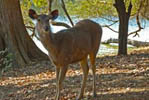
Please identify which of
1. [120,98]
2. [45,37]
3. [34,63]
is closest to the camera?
[45,37]

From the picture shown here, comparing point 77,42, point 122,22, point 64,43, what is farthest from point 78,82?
point 122,22

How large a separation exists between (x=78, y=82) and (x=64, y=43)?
5.85 ft

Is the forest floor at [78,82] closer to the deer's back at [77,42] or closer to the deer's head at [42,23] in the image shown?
the deer's back at [77,42]

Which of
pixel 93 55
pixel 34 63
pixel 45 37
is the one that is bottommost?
pixel 34 63

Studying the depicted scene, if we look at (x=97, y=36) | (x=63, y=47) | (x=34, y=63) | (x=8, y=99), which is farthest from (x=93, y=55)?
(x=34, y=63)

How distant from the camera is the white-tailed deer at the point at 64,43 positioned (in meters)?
5.56

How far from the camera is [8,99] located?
6.86 metres

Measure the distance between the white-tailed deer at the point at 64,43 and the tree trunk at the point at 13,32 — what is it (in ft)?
12.9

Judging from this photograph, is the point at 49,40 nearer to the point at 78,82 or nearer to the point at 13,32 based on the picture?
the point at 78,82

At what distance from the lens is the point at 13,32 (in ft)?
32.9

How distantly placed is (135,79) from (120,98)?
1.28 metres

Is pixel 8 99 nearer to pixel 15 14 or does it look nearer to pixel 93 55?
pixel 93 55

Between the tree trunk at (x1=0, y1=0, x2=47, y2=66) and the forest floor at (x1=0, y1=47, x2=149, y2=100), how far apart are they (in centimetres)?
42

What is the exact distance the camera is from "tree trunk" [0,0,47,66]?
32.7 feet
